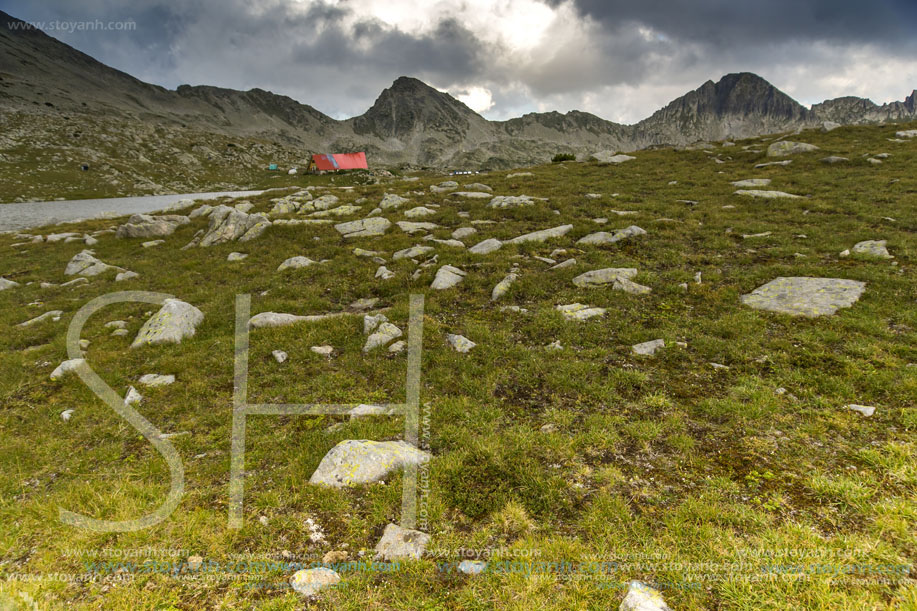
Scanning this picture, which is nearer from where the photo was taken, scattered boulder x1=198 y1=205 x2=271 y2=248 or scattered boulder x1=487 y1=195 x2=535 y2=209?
scattered boulder x1=198 y1=205 x2=271 y2=248

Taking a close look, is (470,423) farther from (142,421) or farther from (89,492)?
(142,421)

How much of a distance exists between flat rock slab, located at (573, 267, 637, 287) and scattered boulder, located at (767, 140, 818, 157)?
32874 mm

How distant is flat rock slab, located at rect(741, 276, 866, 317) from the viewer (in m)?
10.1

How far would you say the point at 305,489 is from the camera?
5531mm

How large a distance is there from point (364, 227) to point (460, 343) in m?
14.6

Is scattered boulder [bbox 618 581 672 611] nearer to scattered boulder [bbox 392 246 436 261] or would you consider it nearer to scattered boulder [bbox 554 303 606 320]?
scattered boulder [bbox 554 303 606 320]

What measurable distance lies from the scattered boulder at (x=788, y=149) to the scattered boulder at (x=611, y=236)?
27907mm

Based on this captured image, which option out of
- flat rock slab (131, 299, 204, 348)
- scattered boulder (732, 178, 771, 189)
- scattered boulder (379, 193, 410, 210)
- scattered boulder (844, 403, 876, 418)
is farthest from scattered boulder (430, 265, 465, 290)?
scattered boulder (732, 178, 771, 189)

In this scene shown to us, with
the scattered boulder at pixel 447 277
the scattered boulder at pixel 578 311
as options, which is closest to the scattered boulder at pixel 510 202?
the scattered boulder at pixel 447 277

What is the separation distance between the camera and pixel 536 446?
20.7 ft

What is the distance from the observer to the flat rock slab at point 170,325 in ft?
34.3

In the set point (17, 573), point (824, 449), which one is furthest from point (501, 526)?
point (17, 573)

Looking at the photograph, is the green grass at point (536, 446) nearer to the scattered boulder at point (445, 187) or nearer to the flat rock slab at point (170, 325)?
the flat rock slab at point (170, 325)

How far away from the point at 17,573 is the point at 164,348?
23.2 feet
